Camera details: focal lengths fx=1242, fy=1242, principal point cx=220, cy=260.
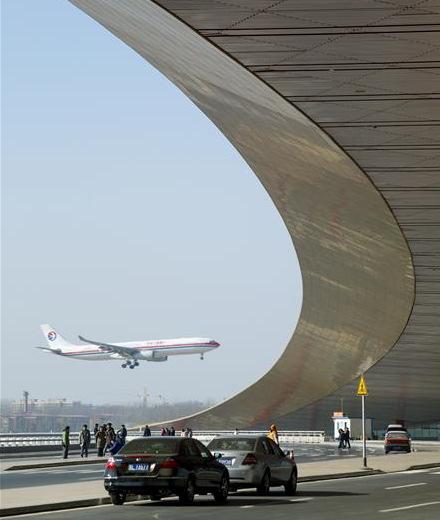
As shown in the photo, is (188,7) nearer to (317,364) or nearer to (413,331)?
(413,331)

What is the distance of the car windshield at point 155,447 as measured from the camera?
896 inches

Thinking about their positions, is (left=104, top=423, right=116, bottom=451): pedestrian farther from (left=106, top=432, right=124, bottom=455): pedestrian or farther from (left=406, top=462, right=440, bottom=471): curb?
(left=406, top=462, right=440, bottom=471): curb

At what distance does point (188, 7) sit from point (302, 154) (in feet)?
53.9

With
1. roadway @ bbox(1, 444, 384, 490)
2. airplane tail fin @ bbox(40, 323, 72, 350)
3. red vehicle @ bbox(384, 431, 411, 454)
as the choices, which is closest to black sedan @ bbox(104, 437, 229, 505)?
roadway @ bbox(1, 444, 384, 490)

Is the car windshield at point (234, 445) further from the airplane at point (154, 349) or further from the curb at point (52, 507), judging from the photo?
the airplane at point (154, 349)

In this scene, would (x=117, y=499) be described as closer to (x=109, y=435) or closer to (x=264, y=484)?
(x=264, y=484)

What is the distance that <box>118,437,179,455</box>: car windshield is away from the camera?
22.8 meters

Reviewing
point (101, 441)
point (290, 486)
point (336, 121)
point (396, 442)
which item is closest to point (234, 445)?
point (290, 486)

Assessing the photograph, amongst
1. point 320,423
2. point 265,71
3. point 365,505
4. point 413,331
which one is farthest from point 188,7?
point 320,423

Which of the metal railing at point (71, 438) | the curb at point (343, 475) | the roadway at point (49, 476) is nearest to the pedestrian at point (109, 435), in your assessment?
the roadway at point (49, 476)

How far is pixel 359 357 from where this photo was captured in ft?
252

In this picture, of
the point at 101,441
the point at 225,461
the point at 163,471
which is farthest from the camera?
the point at 101,441

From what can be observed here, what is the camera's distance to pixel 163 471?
2236 cm

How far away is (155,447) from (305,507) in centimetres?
298
